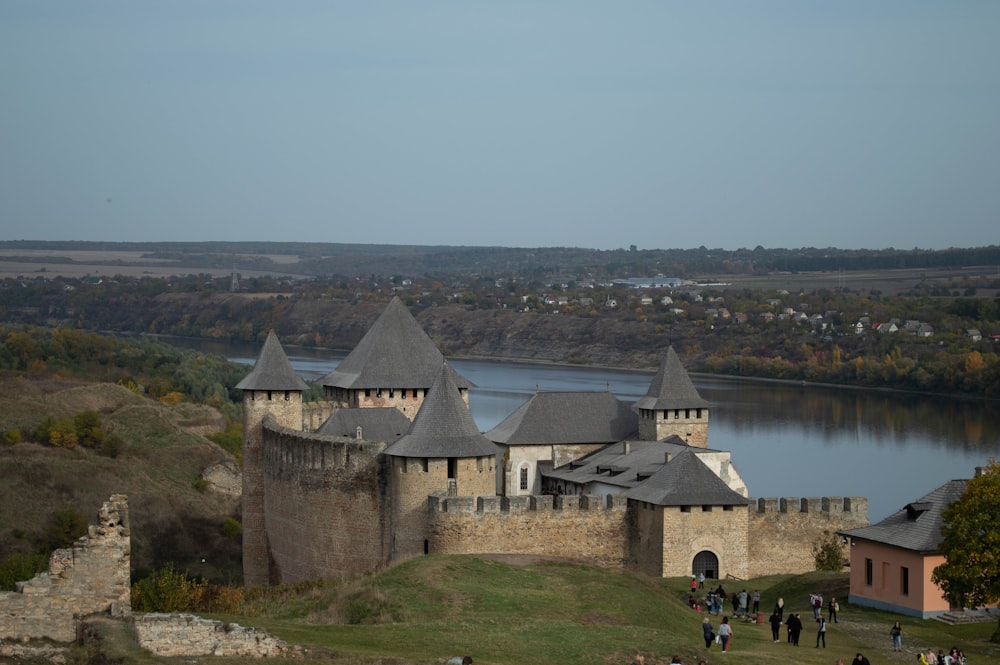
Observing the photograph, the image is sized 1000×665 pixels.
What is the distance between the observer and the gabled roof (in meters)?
25.1

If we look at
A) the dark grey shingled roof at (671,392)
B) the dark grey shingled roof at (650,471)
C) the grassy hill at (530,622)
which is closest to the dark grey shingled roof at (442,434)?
the grassy hill at (530,622)

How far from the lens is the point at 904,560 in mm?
22422

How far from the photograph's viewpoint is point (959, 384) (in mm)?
73875

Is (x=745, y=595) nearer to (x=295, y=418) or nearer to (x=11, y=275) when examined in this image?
(x=295, y=418)

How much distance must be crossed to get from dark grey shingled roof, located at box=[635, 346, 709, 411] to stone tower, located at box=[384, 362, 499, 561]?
25.4 ft

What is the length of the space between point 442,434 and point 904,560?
7.03 m

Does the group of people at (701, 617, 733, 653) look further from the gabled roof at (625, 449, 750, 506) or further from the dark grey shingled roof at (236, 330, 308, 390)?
the dark grey shingled roof at (236, 330, 308, 390)

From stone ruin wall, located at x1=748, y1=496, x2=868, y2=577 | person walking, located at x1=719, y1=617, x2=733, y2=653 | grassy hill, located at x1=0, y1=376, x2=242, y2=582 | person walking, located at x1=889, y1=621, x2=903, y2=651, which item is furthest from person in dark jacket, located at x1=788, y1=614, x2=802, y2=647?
grassy hill, located at x1=0, y1=376, x2=242, y2=582

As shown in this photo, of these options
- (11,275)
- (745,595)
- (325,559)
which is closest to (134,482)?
(325,559)

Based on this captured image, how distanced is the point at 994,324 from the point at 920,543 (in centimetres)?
7310

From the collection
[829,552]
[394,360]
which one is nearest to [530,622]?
[829,552]

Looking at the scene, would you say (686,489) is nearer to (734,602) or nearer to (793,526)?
(793,526)

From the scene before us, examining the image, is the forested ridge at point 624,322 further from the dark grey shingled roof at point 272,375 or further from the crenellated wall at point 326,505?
the crenellated wall at point 326,505

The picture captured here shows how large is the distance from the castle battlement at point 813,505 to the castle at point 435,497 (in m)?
0.02
